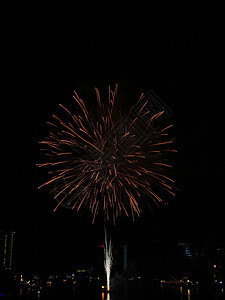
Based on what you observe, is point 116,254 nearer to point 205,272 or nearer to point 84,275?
point 205,272

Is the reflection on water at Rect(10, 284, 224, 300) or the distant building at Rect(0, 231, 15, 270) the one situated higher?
the distant building at Rect(0, 231, 15, 270)

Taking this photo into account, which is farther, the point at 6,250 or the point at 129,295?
the point at 6,250

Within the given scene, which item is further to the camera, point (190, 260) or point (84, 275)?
point (84, 275)

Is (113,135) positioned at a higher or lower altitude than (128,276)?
higher

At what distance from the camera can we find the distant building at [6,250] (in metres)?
113

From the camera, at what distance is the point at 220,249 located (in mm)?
123375

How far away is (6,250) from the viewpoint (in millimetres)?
117188

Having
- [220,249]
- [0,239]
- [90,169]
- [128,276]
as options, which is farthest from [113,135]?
[128,276]

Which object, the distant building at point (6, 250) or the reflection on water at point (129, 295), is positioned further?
the distant building at point (6, 250)

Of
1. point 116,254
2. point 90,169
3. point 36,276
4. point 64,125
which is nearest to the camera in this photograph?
point 64,125

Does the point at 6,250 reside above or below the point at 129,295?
above

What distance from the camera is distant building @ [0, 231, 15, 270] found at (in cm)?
Answer: 11281

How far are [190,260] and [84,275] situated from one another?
75.5 metres

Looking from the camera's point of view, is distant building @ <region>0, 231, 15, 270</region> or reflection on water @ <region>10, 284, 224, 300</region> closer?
reflection on water @ <region>10, 284, 224, 300</region>
